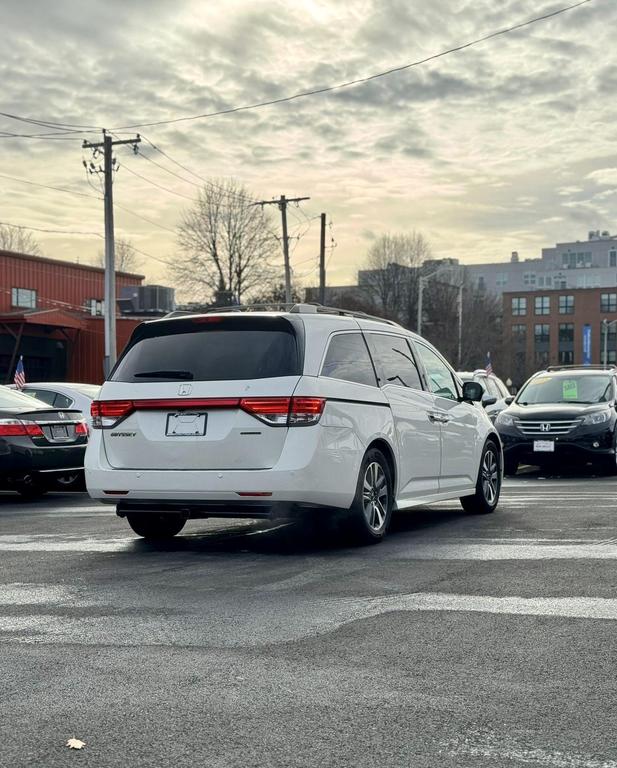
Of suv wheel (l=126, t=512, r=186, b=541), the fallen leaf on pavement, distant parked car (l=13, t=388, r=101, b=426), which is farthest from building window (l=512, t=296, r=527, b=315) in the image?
the fallen leaf on pavement

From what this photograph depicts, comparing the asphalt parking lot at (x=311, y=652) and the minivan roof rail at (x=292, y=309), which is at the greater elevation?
the minivan roof rail at (x=292, y=309)

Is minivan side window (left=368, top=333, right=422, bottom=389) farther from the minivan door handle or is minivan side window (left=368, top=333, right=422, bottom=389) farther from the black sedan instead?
the black sedan

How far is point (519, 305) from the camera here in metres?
136

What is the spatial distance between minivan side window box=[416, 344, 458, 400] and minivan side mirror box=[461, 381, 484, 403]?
0.50 ft

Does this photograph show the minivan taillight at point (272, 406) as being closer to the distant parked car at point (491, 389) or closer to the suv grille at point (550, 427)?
the suv grille at point (550, 427)

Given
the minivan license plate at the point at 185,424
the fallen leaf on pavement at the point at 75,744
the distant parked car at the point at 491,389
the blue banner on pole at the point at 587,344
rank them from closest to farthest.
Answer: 1. the fallen leaf on pavement at the point at 75,744
2. the minivan license plate at the point at 185,424
3. the distant parked car at the point at 491,389
4. the blue banner on pole at the point at 587,344

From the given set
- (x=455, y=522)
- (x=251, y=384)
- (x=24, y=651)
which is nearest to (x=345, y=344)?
(x=251, y=384)

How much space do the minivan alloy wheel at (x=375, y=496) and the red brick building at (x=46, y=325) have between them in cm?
3734

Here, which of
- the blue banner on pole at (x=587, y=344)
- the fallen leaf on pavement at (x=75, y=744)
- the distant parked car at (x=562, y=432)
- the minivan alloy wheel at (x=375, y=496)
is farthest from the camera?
the blue banner on pole at (x=587, y=344)

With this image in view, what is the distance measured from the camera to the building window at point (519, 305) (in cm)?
13550

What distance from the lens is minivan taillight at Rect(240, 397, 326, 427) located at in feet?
25.4

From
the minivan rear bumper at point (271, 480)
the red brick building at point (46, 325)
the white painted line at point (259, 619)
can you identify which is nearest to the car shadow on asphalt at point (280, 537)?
the minivan rear bumper at point (271, 480)

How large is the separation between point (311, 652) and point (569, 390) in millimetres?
14577

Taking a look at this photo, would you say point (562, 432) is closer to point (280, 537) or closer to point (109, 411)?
point (280, 537)
